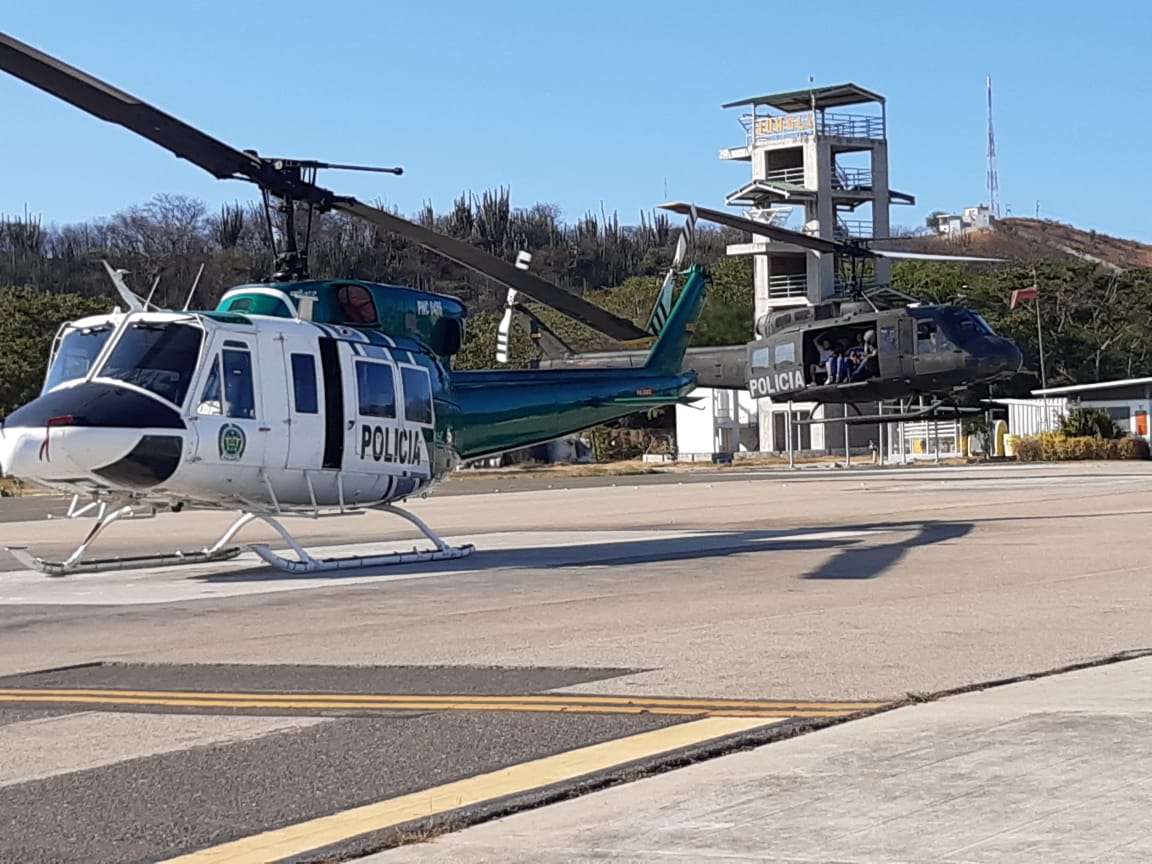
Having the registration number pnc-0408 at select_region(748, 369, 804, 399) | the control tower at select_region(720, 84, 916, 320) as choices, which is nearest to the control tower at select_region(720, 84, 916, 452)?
the control tower at select_region(720, 84, 916, 320)

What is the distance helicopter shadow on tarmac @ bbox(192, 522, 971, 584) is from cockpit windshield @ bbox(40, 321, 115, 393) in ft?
8.89

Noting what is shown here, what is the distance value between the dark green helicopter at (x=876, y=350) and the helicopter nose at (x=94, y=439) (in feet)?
49.2

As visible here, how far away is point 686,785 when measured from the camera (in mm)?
6203

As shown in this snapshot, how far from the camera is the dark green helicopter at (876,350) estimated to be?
99.3 ft

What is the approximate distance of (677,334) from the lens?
25.2 meters

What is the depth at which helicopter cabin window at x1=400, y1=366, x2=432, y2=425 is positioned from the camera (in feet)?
62.8

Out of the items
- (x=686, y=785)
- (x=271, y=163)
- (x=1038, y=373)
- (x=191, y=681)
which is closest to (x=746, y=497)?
(x=271, y=163)

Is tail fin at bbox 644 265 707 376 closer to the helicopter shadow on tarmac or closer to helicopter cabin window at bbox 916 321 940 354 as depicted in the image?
the helicopter shadow on tarmac

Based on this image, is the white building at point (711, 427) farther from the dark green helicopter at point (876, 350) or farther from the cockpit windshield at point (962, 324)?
the cockpit windshield at point (962, 324)

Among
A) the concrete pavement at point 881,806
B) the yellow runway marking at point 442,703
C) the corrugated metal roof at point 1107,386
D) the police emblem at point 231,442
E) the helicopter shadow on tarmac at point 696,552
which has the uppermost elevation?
the corrugated metal roof at point 1107,386

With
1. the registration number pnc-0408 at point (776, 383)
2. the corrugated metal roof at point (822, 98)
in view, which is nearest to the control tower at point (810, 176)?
the corrugated metal roof at point (822, 98)

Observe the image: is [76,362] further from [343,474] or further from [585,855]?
[585,855]

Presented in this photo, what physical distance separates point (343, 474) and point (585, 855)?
13476mm

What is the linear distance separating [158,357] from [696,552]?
7.16m
